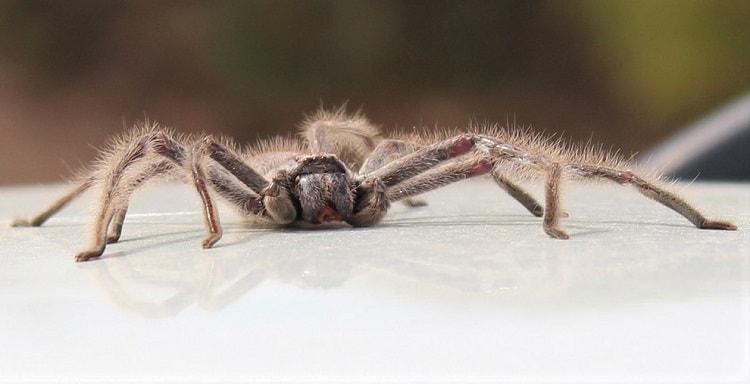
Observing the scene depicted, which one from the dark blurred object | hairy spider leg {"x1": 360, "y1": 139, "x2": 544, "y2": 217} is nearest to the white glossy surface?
hairy spider leg {"x1": 360, "y1": 139, "x2": 544, "y2": 217}

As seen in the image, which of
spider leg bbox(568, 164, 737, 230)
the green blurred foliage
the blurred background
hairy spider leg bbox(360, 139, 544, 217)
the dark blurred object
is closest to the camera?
spider leg bbox(568, 164, 737, 230)

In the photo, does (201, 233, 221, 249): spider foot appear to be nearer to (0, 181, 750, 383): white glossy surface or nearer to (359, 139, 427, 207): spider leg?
(0, 181, 750, 383): white glossy surface

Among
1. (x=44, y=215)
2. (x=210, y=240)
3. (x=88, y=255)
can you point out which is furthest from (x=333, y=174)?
(x=44, y=215)

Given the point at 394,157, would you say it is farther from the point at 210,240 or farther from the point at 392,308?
the point at 392,308

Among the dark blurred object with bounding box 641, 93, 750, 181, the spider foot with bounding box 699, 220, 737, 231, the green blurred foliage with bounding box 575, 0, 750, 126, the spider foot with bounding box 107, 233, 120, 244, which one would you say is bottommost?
the spider foot with bounding box 107, 233, 120, 244

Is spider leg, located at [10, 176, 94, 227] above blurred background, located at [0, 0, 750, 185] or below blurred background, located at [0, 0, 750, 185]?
below

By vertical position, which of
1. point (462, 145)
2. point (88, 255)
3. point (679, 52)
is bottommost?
point (88, 255)

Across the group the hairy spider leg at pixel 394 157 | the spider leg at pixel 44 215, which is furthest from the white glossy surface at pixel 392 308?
the spider leg at pixel 44 215
